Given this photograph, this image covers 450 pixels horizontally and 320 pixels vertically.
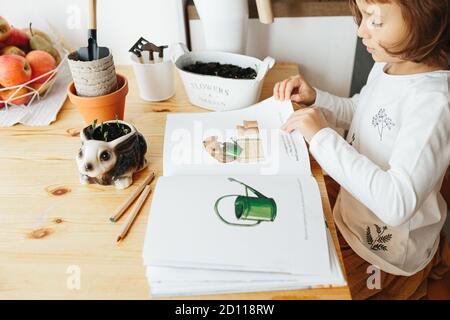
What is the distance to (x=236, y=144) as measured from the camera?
0.73 m

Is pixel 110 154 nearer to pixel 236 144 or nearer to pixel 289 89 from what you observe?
pixel 236 144

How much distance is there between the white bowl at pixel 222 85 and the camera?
0.83 m

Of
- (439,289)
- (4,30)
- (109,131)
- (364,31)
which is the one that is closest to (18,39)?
(4,30)

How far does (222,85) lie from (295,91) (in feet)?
0.55

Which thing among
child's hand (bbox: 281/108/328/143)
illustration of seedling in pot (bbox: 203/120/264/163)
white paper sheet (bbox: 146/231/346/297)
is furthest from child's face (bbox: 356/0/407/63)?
white paper sheet (bbox: 146/231/346/297)

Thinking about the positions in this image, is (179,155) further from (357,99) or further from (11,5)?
(11,5)

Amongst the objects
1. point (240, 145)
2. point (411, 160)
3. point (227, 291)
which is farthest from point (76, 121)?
point (411, 160)

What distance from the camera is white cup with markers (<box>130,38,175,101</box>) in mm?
890

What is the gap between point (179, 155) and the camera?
72cm

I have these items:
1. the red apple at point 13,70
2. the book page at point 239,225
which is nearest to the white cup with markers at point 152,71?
the red apple at point 13,70

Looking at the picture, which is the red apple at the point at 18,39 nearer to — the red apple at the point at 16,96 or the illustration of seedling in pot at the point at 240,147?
the red apple at the point at 16,96

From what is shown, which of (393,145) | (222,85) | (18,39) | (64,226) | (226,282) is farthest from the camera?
(18,39)

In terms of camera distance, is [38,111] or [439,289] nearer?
[439,289]
